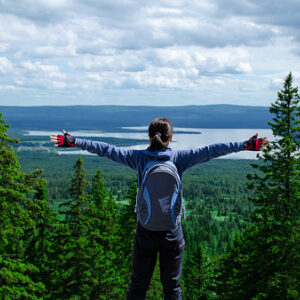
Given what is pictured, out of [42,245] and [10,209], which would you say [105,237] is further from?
[10,209]

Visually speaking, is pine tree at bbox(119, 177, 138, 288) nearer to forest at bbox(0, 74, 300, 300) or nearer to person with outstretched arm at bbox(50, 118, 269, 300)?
forest at bbox(0, 74, 300, 300)

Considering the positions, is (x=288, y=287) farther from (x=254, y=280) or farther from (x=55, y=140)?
(x=55, y=140)

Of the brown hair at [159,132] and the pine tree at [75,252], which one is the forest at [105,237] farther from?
the brown hair at [159,132]

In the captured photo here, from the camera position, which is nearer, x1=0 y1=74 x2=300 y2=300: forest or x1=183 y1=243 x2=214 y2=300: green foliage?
x1=0 y1=74 x2=300 y2=300: forest

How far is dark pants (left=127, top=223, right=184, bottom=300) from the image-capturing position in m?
5.09

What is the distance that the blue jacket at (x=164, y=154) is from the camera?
5129mm

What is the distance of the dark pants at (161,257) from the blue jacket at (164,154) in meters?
0.89

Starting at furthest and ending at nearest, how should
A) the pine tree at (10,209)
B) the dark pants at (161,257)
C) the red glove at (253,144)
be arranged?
the pine tree at (10,209) < the red glove at (253,144) < the dark pants at (161,257)

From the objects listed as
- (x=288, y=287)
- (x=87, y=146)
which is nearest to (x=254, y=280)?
(x=288, y=287)

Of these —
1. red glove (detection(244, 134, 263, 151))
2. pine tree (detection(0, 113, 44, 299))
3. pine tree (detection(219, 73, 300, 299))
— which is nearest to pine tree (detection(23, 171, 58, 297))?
pine tree (detection(0, 113, 44, 299))

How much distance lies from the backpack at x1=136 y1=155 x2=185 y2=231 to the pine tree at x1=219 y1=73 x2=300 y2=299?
1156cm

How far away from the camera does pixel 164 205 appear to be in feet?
16.4

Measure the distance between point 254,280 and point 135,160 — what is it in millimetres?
13907

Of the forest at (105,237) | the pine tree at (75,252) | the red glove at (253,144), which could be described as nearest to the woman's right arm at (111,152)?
the red glove at (253,144)
